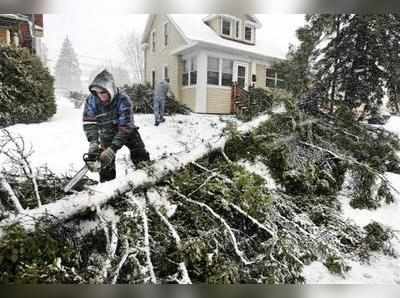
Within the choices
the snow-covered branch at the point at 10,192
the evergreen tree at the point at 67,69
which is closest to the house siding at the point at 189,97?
the evergreen tree at the point at 67,69

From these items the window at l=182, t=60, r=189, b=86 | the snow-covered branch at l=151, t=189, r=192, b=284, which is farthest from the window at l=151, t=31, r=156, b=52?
the snow-covered branch at l=151, t=189, r=192, b=284

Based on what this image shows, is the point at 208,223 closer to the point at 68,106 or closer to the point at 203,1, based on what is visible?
the point at 68,106

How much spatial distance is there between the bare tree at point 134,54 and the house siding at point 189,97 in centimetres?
29

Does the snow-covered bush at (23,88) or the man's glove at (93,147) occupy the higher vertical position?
the snow-covered bush at (23,88)

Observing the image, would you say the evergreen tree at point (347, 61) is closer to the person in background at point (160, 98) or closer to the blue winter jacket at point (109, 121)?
the person in background at point (160, 98)

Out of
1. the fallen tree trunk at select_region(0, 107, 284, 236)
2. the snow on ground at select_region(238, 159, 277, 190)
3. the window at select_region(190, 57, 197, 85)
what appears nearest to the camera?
the fallen tree trunk at select_region(0, 107, 284, 236)

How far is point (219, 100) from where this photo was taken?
2.09 meters

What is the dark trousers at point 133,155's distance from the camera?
198 cm

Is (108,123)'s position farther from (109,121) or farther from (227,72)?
(227,72)

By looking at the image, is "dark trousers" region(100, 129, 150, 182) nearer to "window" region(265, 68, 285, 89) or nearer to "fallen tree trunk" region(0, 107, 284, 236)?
"fallen tree trunk" region(0, 107, 284, 236)

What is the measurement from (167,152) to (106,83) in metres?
0.59

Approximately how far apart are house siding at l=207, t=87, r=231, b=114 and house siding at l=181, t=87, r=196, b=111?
0.10m

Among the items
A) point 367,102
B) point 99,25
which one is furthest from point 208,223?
point 99,25

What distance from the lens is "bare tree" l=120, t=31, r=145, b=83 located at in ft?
6.70
